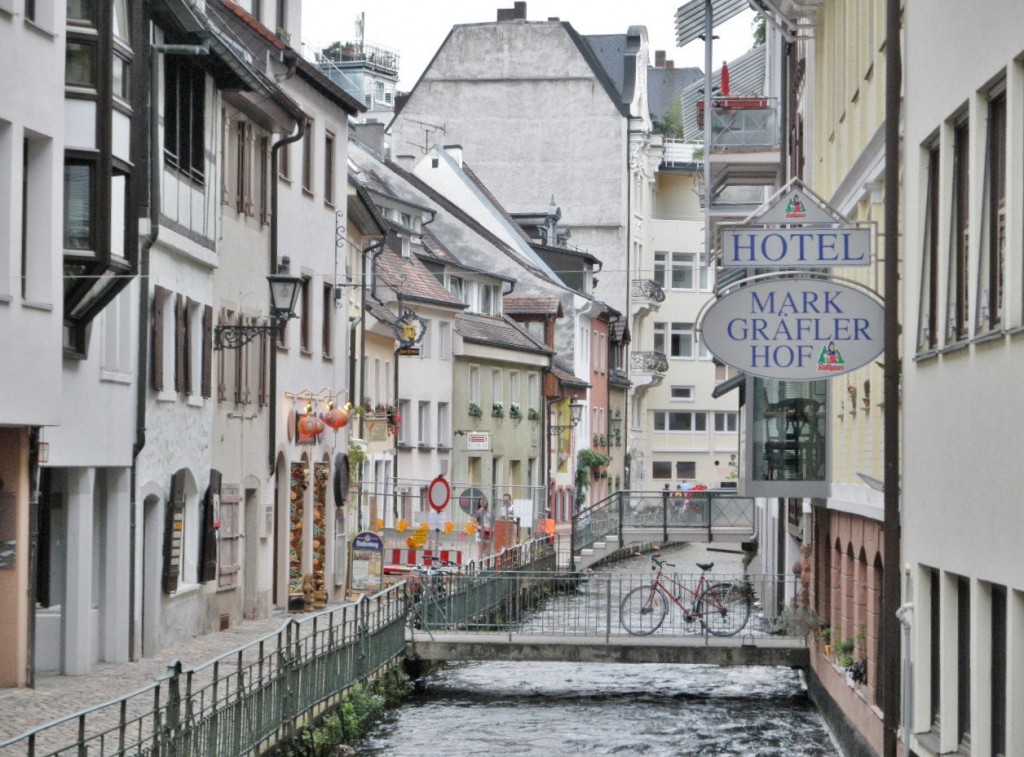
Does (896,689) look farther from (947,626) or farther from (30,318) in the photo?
(30,318)

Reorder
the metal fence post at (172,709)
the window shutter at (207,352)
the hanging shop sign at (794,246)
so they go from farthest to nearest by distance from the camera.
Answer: the window shutter at (207,352) → the hanging shop sign at (794,246) → the metal fence post at (172,709)

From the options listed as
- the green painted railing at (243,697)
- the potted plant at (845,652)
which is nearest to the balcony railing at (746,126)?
the green painted railing at (243,697)

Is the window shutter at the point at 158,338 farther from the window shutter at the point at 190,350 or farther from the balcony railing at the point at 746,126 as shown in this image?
the balcony railing at the point at 746,126

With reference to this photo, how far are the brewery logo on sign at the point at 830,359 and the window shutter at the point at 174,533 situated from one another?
11287 mm

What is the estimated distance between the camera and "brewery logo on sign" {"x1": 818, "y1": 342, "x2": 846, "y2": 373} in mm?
16016

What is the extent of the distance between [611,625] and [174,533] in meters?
7.51

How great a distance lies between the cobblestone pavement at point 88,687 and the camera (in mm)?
17703

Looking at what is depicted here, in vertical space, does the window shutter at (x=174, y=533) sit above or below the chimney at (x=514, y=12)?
below

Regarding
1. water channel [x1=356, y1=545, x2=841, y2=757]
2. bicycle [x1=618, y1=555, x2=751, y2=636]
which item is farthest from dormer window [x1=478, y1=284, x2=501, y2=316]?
bicycle [x1=618, y1=555, x2=751, y2=636]

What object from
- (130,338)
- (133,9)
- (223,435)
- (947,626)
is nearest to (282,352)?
(223,435)

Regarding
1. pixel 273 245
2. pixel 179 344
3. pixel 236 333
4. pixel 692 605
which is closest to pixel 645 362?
pixel 273 245

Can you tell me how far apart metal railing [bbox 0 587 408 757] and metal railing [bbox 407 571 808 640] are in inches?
104

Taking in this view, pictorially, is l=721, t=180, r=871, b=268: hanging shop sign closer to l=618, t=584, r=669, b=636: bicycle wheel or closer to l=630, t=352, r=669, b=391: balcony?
l=618, t=584, r=669, b=636: bicycle wheel

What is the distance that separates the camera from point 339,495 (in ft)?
118
